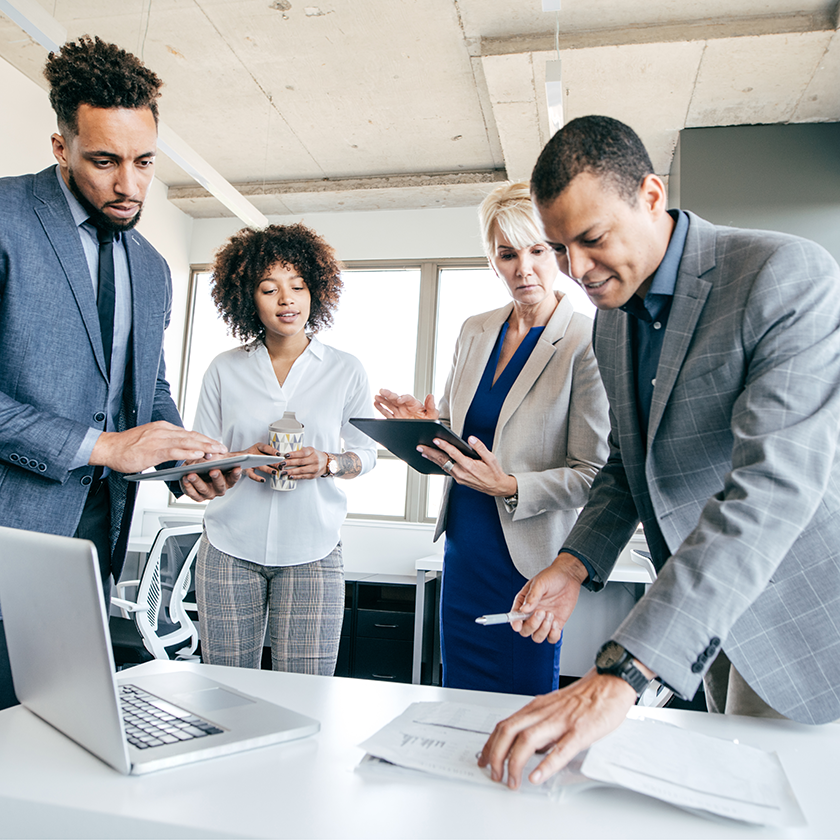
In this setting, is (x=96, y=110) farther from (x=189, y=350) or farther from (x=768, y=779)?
(x=189, y=350)

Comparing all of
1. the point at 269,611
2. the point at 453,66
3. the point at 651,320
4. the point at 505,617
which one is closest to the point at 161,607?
the point at 269,611

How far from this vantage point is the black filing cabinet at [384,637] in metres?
4.08

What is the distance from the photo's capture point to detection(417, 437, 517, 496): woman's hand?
1579 mm

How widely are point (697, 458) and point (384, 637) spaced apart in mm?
3336

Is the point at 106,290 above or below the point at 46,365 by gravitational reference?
above

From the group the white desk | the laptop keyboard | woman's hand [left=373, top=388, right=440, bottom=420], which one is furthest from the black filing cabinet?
the white desk

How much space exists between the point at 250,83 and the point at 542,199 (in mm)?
3684

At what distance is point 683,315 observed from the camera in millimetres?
1099

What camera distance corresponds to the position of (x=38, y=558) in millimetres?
766

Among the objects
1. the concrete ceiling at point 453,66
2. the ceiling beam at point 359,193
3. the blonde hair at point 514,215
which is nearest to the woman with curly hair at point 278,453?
the blonde hair at point 514,215

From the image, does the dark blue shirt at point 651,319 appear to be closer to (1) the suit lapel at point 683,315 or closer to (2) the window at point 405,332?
(1) the suit lapel at point 683,315

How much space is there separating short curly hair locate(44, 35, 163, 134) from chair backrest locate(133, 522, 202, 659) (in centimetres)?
210

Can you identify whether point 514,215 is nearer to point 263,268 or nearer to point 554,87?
point 263,268

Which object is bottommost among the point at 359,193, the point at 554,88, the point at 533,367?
the point at 533,367
